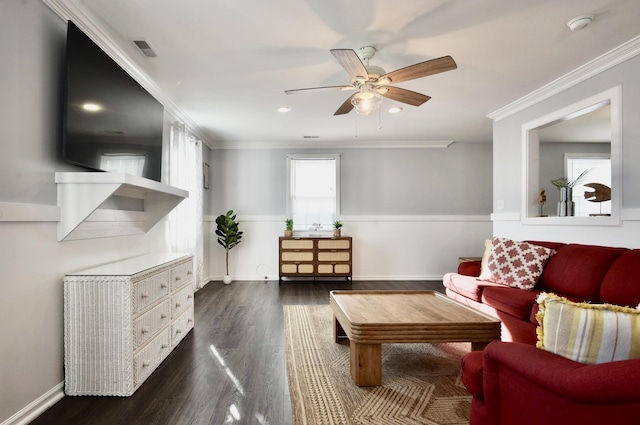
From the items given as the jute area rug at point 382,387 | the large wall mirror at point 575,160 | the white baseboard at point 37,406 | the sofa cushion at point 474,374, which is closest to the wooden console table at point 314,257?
the jute area rug at point 382,387

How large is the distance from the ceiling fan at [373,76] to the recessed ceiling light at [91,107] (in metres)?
1.33

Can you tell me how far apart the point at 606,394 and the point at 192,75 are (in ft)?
11.7

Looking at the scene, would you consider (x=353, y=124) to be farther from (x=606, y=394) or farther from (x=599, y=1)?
(x=606, y=394)

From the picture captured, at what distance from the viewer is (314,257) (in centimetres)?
590

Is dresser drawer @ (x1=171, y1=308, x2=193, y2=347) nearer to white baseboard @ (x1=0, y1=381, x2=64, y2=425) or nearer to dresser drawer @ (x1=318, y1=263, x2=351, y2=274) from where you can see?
white baseboard @ (x1=0, y1=381, x2=64, y2=425)

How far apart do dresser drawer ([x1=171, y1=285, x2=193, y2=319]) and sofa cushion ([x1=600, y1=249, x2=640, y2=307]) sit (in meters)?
3.36

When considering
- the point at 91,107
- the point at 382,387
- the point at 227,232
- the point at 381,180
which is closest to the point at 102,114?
the point at 91,107

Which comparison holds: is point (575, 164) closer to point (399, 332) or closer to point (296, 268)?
point (296, 268)

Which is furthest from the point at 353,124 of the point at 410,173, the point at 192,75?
the point at 192,75

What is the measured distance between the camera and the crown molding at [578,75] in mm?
2828

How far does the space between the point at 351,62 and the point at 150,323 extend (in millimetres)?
2275

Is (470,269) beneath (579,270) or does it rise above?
beneath

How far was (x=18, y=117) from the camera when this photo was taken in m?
1.88

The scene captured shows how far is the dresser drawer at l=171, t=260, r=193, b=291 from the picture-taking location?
3.01 metres
